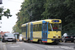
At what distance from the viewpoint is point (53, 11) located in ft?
158

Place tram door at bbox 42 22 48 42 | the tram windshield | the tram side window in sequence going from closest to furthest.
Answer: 1. the tram windshield
2. tram door at bbox 42 22 48 42
3. the tram side window

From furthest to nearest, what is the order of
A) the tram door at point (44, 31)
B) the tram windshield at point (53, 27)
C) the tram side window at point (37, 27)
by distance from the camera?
the tram side window at point (37, 27)
the tram door at point (44, 31)
the tram windshield at point (53, 27)

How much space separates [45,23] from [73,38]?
9.17 meters

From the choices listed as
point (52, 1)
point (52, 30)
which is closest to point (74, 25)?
point (52, 1)

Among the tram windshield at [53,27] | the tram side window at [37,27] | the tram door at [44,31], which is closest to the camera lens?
the tram windshield at [53,27]

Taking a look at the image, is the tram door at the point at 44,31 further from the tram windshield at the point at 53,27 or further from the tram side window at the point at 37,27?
the tram side window at the point at 37,27

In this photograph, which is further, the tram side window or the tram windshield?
the tram side window

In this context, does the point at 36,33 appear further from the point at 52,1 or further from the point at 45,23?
the point at 52,1

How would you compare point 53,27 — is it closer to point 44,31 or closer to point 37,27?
point 44,31

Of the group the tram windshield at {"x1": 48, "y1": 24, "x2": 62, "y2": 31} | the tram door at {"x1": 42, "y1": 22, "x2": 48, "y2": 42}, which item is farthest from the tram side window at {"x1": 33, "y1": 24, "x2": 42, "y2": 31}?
the tram windshield at {"x1": 48, "y1": 24, "x2": 62, "y2": 31}

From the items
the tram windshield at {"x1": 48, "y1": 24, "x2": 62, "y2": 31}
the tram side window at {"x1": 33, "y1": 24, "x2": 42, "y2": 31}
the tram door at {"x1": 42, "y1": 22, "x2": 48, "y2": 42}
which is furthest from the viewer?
the tram side window at {"x1": 33, "y1": 24, "x2": 42, "y2": 31}

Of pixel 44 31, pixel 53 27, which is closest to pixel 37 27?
pixel 44 31

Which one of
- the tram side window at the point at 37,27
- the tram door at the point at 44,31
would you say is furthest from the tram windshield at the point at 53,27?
the tram side window at the point at 37,27

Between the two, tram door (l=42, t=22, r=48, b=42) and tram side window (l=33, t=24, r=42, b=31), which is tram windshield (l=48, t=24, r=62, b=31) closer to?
tram door (l=42, t=22, r=48, b=42)
